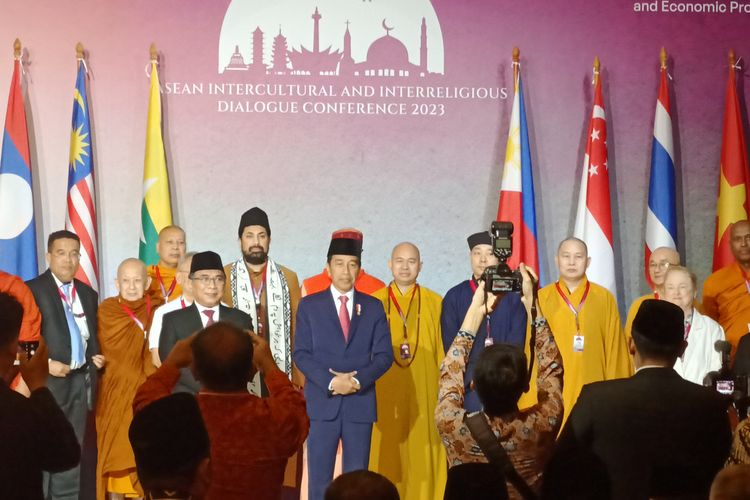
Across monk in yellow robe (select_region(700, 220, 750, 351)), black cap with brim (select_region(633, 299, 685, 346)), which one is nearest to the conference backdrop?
monk in yellow robe (select_region(700, 220, 750, 351))

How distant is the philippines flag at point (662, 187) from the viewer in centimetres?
683

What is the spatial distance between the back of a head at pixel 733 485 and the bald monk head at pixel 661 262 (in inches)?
169

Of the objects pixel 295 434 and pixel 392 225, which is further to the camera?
pixel 392 225

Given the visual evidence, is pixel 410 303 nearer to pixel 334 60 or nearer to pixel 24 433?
pixel 334 60

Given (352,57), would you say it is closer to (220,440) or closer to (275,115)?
(275,115)

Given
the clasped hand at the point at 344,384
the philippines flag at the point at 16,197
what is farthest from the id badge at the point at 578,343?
the philippines flag at the point at 16,197

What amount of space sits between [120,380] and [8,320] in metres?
3.30

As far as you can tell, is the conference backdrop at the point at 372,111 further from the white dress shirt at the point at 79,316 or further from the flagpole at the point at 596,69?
the white dress shirt at the point at 79,316

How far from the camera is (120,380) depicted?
5750 millimetres

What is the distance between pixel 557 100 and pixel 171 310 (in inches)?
121

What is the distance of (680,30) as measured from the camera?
7.09 metres

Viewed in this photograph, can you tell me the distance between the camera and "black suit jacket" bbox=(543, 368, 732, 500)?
8.93 ft

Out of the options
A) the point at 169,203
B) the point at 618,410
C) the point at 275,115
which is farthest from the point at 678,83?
the point at 618,410

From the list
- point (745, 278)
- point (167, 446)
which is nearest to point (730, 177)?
point (745, 278)
